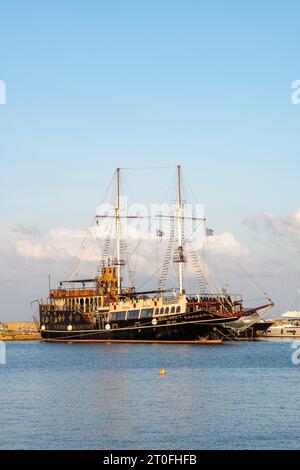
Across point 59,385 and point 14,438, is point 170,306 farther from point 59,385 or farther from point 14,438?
point 14,438

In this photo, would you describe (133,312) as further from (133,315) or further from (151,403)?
(151,403)

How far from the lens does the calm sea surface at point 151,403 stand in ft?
152

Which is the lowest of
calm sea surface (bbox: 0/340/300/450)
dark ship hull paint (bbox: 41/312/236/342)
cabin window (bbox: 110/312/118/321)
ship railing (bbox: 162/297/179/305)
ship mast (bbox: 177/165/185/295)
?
calm sea surface (bbox: 0/340/300/450)

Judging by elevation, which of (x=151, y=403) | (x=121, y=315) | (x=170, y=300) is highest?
(x=170, y=300)

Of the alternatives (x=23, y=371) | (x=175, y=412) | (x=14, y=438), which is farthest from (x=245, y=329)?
(x=14, y=438)

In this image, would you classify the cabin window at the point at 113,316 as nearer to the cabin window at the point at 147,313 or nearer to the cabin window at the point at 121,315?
the cabin window at the point at 121,315

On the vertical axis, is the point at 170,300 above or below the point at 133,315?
above

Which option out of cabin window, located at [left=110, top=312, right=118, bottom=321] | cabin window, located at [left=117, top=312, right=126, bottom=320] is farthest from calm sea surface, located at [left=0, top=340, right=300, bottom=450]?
cabin window, located at [left=110, top=312, right=118, bottom=321]

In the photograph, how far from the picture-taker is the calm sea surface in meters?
46.3

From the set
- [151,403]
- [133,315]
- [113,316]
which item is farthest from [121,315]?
[151,403]

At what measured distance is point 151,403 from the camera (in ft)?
195

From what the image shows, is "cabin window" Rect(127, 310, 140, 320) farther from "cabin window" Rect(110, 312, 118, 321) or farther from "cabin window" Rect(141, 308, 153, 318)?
"cabin window" Rect(110, 312, 118, 321)

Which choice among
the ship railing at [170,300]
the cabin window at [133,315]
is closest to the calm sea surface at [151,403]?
the ship railing at [170,300]

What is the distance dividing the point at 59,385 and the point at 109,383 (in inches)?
175
